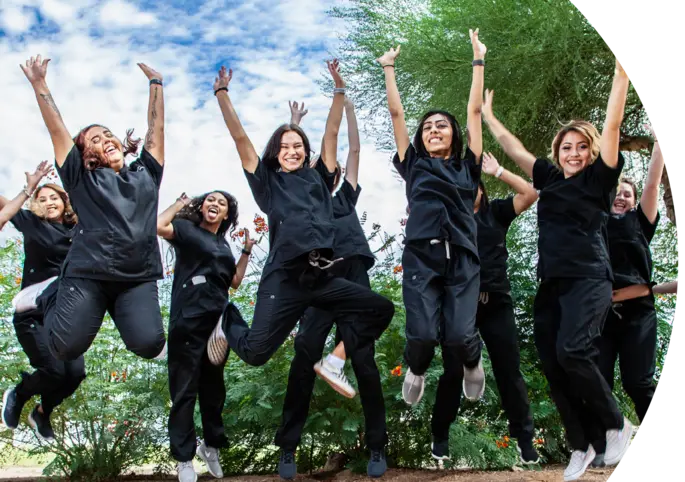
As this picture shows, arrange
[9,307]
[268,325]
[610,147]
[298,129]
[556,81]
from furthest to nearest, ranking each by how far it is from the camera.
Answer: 1. [556,81]
2. [9,307]
3. [298,129]
4. [268,325]
5. [610,147]

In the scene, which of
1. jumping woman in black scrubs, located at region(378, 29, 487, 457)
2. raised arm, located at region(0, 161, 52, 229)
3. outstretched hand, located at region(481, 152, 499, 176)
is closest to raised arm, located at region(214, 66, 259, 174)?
jumping woman in black scrubs, located at region(378, 29, 487, 457)

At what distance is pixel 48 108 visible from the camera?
459 centimetres

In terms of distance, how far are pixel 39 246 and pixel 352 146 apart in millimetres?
2649

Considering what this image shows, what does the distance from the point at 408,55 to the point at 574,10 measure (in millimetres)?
2113

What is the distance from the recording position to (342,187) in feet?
19.4

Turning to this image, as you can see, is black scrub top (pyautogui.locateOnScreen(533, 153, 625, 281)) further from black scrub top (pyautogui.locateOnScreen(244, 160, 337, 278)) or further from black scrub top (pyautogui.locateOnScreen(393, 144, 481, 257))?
black scrub top (pyautogui.locateOnScreen(244, 160, 337, 278))

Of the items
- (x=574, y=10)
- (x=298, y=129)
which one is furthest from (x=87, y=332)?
(x=574, y=10)

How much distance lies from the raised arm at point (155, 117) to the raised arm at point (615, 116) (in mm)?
2970

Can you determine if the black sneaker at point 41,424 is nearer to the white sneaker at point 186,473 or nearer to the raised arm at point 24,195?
the white sneaker at point 186,473

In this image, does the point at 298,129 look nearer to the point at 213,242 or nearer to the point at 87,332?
the point at 213,242

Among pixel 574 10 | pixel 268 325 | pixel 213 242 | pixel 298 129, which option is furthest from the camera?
pixel 574 10

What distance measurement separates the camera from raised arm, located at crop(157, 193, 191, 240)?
543 cm

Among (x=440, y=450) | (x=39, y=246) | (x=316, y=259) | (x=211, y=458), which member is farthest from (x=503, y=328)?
(x=39, y=246)

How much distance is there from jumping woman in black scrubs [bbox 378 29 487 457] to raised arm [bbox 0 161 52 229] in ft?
9.49
